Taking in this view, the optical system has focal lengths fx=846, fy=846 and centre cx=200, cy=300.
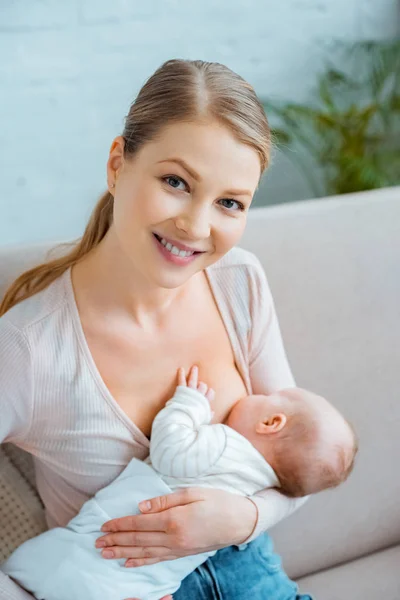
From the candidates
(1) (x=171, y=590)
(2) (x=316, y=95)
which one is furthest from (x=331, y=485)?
(2) (x=316, y=95)

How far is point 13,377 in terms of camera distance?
128 centimetres

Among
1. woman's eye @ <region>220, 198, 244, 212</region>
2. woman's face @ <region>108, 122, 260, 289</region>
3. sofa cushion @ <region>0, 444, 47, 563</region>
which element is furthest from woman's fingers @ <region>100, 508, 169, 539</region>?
woman's eye @ <region>220, 198, 244, 212</region>

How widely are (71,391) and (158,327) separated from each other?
7.6 inches

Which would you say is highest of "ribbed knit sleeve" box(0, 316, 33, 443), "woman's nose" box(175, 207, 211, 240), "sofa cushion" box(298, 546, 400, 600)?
"woman's nose" box(175, 207, 211, 240)

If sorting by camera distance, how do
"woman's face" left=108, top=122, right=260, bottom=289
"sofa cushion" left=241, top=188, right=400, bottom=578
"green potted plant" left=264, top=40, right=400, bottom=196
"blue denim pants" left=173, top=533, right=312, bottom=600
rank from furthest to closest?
1. "green potted plant" left=264, top=40, right=400, bottom=196
2. "sofa cushion" left=241, top=188, right=400, bottom=578
3. "blue denim pants" left=173, top=533, right=312, bottom=600
4. "woman's face" left=108, top=122, right=260, bottom=289

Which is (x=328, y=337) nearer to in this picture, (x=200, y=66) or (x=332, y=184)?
(x=200, y=66)

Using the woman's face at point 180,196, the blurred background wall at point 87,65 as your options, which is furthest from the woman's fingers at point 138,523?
the blurred background wall at point 87,65

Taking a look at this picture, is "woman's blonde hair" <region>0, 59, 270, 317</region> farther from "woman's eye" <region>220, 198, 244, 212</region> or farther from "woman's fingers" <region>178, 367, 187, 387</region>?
"woman's fingers" <region>178, 367, 187, 387</region>

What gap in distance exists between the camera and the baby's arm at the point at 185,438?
1335 millimetres

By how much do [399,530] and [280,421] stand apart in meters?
0.62

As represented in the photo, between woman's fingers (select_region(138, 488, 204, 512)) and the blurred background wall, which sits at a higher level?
the blurred background wall

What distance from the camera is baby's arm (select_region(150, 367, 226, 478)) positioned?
1.33 metres

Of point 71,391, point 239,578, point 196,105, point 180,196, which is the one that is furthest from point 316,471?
point 196,105

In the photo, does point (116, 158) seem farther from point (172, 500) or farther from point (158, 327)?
point (172, 500)
